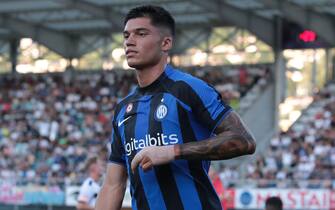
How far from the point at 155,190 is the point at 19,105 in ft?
105

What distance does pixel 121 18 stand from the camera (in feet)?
105

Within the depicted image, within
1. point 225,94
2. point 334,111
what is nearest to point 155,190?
point 334,111

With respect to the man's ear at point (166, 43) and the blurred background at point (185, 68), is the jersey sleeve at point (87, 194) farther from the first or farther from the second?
the blurred background at point (185, 68)

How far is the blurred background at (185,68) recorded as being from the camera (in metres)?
25.9

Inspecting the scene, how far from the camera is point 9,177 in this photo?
28609mm

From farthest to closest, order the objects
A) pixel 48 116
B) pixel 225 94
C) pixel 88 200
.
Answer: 1. pixel 48 116
2. pixel 225 94
3. pixel 88 200

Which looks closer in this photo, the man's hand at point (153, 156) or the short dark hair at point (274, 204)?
the man's hand at point (153, 156)

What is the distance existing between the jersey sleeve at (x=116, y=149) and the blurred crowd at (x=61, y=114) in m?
22.3

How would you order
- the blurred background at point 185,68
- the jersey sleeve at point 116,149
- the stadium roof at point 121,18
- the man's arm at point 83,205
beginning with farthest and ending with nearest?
the stadium roof at point 121,18, the blurred background at point 185,68, the man's arm at point 83,205, the jersey sleeve at point 116,149

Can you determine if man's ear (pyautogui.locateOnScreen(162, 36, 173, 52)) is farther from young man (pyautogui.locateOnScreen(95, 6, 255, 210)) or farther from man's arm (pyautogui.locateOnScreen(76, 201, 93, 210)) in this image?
man's arm (pyautogui.locateOnScreen(76, 201, 93, 210))

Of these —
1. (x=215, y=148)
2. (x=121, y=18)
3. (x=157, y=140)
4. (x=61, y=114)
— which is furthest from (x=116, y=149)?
(x=61, y=114)

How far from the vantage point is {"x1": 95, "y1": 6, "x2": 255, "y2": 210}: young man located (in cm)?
405

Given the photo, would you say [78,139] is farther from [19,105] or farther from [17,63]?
[17,63]

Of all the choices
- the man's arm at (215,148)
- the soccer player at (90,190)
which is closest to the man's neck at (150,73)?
the man's arm at (215,148)
